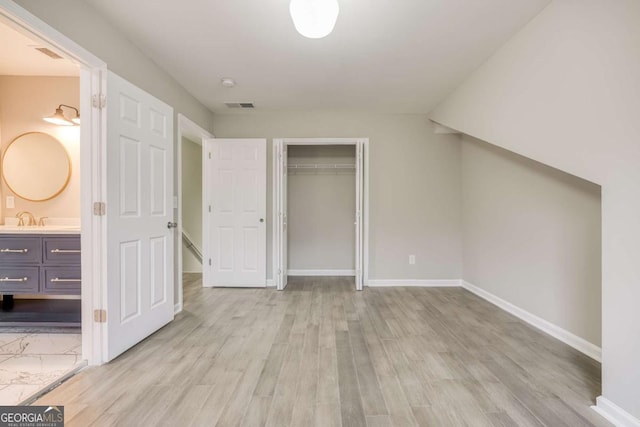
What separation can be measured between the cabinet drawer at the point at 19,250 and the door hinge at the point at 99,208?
42.0 inches

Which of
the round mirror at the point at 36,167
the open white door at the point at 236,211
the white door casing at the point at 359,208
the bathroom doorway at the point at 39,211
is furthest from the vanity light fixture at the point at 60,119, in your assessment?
the white door casing at the point at 359,208

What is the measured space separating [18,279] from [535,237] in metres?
4.76

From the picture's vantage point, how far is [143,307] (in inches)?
92.0

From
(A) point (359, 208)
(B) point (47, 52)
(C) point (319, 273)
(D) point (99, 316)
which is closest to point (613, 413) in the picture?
(A) point (359, 208)

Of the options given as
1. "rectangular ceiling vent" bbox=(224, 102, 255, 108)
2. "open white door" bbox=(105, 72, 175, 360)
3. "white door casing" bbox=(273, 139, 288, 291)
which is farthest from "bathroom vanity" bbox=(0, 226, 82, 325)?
"rectangular ceiling vent" bbox=(224, 102, 255, 108)

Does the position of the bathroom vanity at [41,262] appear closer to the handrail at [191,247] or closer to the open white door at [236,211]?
the open white door at [236,211]

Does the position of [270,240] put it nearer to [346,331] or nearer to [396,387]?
[346,331]

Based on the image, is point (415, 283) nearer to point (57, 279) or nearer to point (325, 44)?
point (325, 44)

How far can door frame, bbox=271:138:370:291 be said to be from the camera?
→ 3900mm

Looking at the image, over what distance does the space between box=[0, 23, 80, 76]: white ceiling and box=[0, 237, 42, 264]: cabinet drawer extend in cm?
161

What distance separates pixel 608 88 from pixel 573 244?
1.34 m

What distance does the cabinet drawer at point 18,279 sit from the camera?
2469 mm

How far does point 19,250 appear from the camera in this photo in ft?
8.08

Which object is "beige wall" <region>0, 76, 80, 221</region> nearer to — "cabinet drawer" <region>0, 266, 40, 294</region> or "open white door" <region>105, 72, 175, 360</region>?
"cabinet drawer" <region>0, 266, 40, 294</region>
